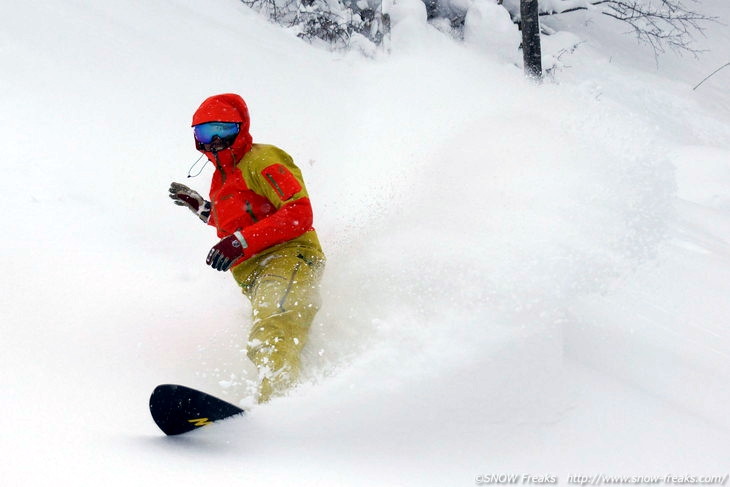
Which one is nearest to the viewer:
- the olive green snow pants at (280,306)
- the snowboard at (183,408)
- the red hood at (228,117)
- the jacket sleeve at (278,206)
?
the snowboard at (183,408)

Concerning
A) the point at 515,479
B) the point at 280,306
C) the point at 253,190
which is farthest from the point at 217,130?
the point at 515,479

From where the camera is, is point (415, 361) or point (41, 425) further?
point (415, 361)

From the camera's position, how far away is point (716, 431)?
3.25 m

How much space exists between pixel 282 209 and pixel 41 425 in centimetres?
153

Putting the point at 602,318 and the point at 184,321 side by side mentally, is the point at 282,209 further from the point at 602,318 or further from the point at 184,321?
the point at 602,318

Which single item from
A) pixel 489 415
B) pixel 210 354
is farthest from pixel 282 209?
pixel 489 415

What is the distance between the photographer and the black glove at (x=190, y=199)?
165 inches

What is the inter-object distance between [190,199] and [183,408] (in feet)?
5.97

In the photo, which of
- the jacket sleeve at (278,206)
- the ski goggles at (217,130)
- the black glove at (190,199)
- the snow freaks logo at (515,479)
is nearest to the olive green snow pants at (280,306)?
the jacket sleeve at (278,206)

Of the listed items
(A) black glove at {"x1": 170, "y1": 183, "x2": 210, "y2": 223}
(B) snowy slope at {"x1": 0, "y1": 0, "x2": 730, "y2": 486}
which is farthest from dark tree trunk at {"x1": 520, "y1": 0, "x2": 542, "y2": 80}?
(A) black glove at {"x1": 170, "y1": 183, "x2": 210, "y2": 223}

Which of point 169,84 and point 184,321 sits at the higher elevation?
point 169,84

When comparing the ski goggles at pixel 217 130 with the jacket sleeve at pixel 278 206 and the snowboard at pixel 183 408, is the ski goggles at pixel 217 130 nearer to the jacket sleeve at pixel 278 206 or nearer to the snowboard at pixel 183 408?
the jacket sleeve at pixel 278 206

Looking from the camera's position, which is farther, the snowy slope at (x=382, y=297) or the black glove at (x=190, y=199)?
the black glove at (x=190, y=199)

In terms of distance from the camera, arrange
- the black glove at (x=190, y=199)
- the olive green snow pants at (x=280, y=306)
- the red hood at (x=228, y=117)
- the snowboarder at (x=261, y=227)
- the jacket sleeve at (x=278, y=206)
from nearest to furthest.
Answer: the olive green snow pants at (x=280, y=306) < the snowboarder at (x=261, y=227) < the jacket sleeve at (x=278, y=206) < the red hood at (x=228, y=117) < the black glove at (x=190, y=199)
